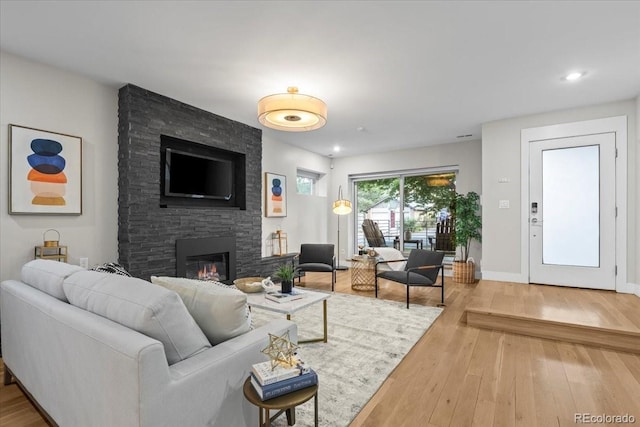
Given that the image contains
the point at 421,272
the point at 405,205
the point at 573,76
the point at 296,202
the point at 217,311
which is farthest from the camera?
the point at 405,205

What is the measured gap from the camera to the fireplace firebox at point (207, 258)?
4031 millimetres

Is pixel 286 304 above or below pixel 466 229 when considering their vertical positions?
below

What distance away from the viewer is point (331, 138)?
233 inches

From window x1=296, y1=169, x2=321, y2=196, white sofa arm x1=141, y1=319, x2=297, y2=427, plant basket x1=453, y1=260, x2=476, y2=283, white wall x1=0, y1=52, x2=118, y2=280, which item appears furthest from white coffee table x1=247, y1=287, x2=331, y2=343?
window x1=296, y1=169, x2=321, y2=196

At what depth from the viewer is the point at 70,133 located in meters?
3.24

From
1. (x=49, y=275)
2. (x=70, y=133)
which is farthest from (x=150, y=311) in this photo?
(x=70, y=133)

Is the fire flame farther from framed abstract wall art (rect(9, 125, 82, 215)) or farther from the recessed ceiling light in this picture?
the recessed ceiling light

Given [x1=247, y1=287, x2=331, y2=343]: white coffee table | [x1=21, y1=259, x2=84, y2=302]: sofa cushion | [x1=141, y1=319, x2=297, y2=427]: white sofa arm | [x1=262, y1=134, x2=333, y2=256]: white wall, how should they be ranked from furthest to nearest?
[x1=262, y1=134, x2=333, y2=256]: white wall < [x1=247, y1=287, x2=331, y2=343]: white coffee table < [x1=21, y1=259, x2=84, y2=302]: sofa cushion < [x1=141, y1=319, x2=297, y2=427]: white sofa arm

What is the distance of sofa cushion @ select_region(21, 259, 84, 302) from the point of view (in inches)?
70.4

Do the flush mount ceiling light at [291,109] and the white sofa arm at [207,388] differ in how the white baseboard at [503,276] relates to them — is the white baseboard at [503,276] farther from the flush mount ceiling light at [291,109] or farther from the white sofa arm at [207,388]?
the white sofa arm at [207,388]

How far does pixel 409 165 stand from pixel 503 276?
118 inches

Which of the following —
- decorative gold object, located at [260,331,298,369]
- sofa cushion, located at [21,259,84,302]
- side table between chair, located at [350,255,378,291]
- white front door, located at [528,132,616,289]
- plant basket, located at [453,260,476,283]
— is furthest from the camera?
plant basket, located at [453,260,476,283]

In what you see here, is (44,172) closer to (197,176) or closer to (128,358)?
(197,176)

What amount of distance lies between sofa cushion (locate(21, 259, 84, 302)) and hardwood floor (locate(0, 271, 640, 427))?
A: 0.79m
